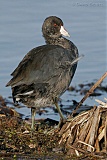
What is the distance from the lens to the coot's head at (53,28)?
356 inches

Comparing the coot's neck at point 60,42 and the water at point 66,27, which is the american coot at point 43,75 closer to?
the coot's neck at point 60,42

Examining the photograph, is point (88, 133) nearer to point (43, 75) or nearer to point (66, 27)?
point (43, 75)

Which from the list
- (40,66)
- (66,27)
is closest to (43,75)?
(40,66)

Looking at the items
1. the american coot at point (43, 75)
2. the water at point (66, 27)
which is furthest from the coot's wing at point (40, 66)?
the water at point (66, 27)

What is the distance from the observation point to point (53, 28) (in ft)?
29.8

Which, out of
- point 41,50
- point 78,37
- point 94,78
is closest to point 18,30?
point 78,37

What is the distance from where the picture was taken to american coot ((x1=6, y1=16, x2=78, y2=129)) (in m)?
8.07

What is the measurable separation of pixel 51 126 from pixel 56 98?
0.34 meters

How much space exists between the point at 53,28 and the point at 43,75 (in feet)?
3.66

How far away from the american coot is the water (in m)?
1.98

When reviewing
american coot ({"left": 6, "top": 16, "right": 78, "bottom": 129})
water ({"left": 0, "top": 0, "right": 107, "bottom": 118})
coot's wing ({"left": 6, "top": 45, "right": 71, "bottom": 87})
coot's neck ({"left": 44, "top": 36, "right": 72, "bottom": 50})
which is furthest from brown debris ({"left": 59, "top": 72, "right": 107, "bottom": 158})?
water ({"left": 0, "top": 0, "right": 107, "bottom": 118})

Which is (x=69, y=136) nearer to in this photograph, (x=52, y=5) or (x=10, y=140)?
(x=10, y=140)

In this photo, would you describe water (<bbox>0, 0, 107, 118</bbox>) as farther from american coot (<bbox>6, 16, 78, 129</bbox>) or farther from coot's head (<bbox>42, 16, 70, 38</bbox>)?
american coot (<bbox>6, 16, 78, 129</bbox>)

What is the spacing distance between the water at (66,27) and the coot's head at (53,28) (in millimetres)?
1634
